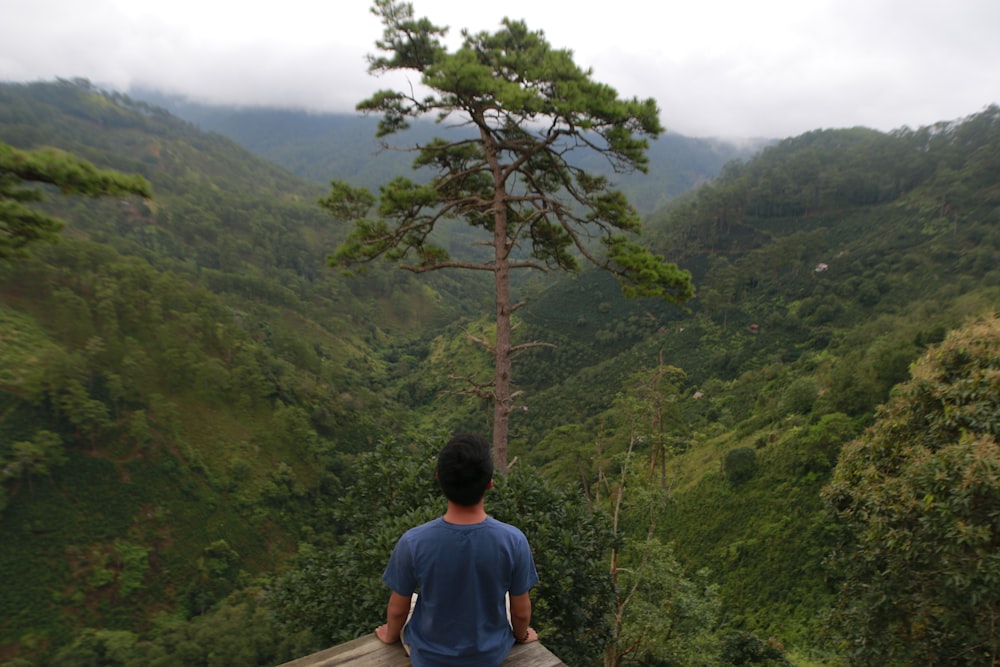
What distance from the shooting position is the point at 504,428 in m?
6.96

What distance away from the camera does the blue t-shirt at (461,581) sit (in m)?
2.04

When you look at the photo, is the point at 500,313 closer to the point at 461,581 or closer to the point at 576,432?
the point at 461,581

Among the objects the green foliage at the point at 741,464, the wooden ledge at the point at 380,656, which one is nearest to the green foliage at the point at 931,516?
the wooden ledge at the point at 380,656

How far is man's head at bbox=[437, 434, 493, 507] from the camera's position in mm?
2020

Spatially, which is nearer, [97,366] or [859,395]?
[859,395]

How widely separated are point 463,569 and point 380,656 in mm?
825

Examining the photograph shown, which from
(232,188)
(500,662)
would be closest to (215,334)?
(500,662)

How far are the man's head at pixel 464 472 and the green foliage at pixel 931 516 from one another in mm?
5176

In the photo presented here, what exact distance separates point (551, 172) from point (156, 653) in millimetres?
28330

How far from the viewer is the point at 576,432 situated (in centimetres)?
3841

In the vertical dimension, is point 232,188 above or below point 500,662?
above

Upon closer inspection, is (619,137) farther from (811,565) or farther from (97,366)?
(97,366)

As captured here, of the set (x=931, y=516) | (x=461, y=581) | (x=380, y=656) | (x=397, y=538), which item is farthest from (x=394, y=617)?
(x=931, y=516)

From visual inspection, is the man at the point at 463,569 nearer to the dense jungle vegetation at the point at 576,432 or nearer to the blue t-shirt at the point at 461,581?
the blue t-shirt at the point at 461,581
